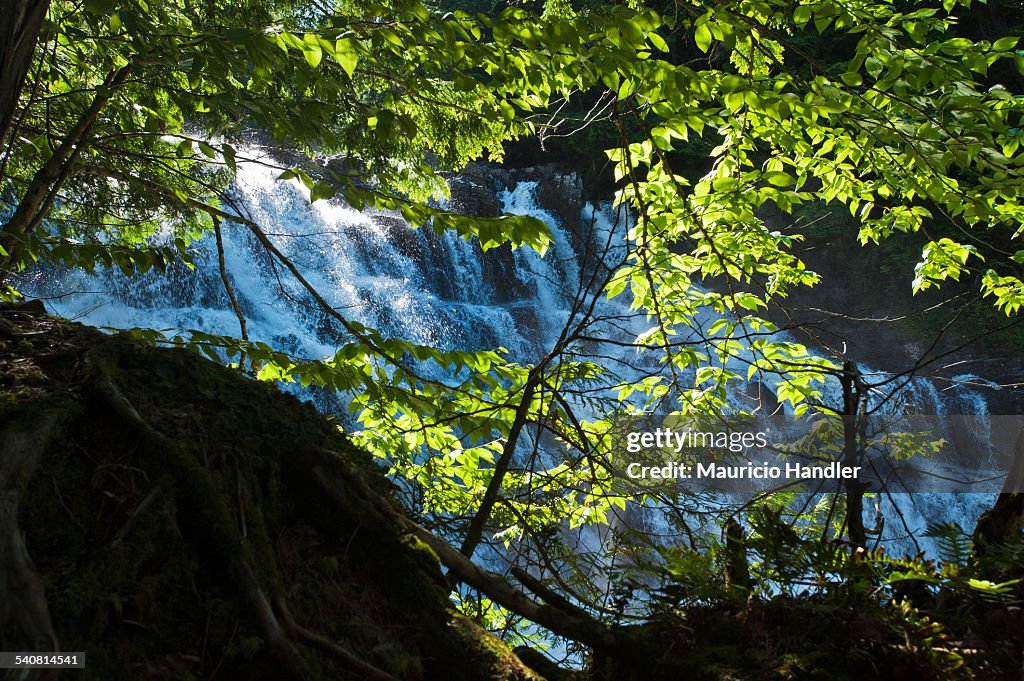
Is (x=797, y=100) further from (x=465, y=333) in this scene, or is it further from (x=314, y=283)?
(x=314, y=283)

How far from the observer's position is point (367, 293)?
1275 centimetres

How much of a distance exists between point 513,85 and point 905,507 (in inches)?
458

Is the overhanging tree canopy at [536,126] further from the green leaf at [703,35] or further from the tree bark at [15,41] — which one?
the tree bark at [15,41]

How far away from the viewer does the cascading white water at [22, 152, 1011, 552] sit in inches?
415

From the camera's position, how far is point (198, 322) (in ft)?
34.2

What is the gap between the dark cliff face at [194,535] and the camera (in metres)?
1.42

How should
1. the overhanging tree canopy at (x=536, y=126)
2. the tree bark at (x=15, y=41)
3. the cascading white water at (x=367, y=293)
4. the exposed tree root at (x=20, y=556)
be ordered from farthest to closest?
the cascading white water at (x=367, y=293)
the overhanging tree canopy at (x=536, y=126)
the tree bark at (x=15, y=41)
the exposed tree root at (x=20, y=556)

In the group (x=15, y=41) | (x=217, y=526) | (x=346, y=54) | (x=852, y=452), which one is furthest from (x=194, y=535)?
(x=852, y=452)

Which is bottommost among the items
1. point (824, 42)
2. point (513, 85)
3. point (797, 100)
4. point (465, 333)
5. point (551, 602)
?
point (551, 602)

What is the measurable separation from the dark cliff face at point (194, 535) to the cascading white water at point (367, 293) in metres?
Answer: 7.71

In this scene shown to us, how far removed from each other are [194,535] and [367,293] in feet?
37.2

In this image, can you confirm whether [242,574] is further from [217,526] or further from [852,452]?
[852,452]

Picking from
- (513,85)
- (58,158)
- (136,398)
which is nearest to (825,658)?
(136,398)

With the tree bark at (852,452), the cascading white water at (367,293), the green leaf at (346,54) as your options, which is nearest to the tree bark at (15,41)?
the green leaf at (346,54)
